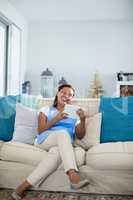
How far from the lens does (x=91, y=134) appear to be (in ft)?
9.66


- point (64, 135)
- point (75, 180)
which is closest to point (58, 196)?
point (75, 180)

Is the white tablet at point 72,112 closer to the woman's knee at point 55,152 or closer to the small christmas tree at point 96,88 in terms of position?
the woman's knee at point 55,152

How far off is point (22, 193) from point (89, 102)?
4.30 feet

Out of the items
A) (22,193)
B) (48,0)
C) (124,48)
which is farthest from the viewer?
(124,48)

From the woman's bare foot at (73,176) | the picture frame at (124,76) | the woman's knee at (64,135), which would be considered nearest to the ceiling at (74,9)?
the picture frame at (124,76)

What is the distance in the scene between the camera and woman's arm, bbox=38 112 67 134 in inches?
110

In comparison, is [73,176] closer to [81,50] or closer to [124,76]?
[124,76]

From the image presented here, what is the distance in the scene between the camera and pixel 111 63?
5781 millimetres

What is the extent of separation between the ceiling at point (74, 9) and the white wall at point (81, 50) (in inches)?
8.5

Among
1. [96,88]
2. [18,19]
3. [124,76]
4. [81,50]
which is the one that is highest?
[18,19]

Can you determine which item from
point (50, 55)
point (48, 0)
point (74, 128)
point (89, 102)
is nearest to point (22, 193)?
point (74, 128)

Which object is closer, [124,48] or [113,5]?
[113,5]

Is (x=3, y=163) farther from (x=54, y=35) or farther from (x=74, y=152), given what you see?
(x=54, y=35)

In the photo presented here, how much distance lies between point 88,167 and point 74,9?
3280 mm
